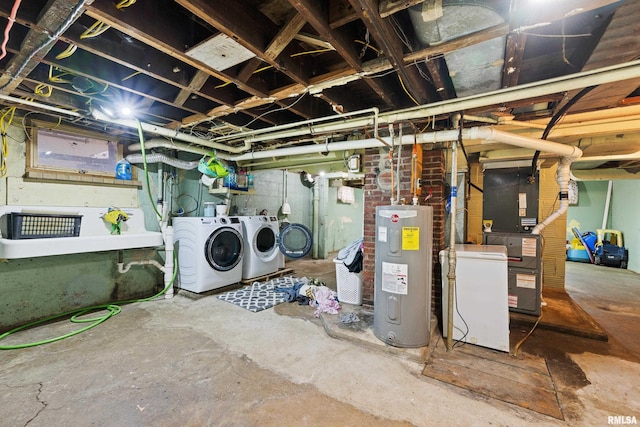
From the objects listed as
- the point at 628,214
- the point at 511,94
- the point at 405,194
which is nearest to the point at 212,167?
the point at 405,194

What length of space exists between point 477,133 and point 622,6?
3.79 feet

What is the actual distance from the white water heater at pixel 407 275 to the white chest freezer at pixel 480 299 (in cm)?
38

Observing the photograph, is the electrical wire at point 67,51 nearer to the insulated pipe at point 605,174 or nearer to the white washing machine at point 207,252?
the white washing machine at point 207,252

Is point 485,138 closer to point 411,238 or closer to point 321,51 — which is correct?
point 411,238

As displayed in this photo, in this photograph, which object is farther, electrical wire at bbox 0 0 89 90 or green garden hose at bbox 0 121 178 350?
green garden hose at bbox 0 121 178 350

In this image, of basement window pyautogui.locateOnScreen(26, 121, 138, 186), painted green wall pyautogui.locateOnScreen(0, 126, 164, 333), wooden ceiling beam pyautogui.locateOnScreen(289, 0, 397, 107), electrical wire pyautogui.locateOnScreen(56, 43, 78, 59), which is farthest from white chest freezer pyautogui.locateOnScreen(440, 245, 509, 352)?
basement window pyautogui.locateOnScreen(26, 121, 138, 186)

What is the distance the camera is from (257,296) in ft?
12.1

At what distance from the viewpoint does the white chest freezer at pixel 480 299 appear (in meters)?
2.34

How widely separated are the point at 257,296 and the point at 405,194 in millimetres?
2412

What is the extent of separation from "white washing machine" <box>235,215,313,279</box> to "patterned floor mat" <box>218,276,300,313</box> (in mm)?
310

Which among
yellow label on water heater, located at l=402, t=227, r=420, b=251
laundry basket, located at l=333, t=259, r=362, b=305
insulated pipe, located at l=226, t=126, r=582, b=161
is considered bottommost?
laundry basket, located at l=333, t=259, r=362, b=305

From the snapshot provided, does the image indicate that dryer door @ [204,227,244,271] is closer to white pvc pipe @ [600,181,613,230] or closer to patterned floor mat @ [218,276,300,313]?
patterned floor mat @ [218,276,300,313]

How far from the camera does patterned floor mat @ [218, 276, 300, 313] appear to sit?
3.37 m

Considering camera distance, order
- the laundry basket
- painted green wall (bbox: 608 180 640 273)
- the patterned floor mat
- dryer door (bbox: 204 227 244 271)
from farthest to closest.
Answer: painted green wall (bbox: 608 180 640 273) → dryer door (bbox: 204 227 244 271) → the patterned floor mat → the laundry basket
